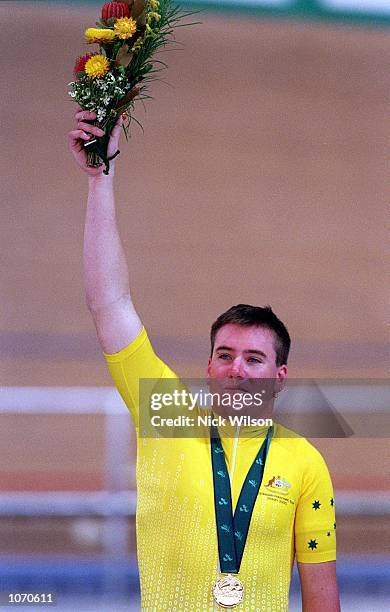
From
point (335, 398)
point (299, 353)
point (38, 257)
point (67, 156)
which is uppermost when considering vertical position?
point (67, 156)

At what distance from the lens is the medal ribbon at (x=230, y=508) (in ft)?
7.45

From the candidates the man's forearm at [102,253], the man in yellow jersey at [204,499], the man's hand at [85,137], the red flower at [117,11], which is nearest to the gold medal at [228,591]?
the man in yellow jersey at [204,499]

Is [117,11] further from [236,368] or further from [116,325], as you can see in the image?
[236,368]

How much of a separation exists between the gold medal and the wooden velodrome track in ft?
7.15

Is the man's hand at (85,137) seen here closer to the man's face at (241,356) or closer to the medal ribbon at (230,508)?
the man's face at (241,356)

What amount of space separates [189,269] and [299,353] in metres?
0.75

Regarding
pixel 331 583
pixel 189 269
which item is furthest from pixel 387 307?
pixel 331 583

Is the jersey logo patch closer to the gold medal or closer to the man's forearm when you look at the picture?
the gold medal

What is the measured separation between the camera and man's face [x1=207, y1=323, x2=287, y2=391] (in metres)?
2.37

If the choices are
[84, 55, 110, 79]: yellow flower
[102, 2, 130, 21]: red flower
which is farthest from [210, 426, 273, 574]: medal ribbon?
[102, 2, 130, 21]: red flower

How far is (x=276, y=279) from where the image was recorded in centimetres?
536

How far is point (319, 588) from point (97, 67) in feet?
4.36

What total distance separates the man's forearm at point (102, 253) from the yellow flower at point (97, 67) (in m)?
0.25

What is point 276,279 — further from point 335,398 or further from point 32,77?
point 32,77
